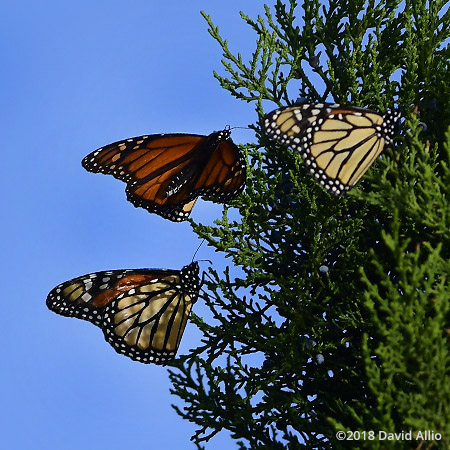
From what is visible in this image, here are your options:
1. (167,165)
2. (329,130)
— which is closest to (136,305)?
(167,165)

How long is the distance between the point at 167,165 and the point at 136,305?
1.58 m

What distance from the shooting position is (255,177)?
6816 millimetres

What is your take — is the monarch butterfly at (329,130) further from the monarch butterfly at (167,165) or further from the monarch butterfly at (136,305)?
the monarch butterfly at (136,305)

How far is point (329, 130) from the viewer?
6.07 m

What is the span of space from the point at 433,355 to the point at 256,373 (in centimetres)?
213

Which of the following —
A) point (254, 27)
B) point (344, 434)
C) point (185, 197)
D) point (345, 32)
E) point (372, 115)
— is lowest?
point (344, 434)

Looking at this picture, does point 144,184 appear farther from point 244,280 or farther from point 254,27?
point 254,27

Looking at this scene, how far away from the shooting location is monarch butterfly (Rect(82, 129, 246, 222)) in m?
7.31

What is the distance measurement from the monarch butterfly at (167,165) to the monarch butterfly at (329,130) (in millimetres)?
1188

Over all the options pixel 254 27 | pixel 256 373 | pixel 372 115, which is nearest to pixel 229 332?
pixel 256 373

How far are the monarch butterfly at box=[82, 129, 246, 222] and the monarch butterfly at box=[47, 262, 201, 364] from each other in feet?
2.60

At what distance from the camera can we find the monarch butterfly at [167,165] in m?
7.31

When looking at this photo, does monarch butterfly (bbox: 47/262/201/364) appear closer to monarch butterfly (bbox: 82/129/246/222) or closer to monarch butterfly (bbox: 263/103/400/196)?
monarch butterfly (bbox: 82/129/246/222)

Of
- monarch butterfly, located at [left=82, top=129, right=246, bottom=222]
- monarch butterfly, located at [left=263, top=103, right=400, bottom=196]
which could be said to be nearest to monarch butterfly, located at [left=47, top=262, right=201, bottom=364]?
monarch butterfly, located at [left=82, top=129, right=246, bottom=222]
